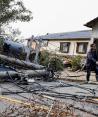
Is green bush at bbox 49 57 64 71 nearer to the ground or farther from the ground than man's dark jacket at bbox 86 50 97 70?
nearer to the ground

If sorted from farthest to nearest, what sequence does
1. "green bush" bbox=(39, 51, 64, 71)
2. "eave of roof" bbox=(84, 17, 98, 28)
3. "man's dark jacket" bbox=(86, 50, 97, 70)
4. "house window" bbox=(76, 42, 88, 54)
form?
"house window" bbox=(76, 42, 88, 54) → "eave of roof" bbox=(84, 17, 98, 28) → "green bush" bbox=(39, 51, 64, 71) → "man's dark jacket" bbox=(86, 50, 97, 70)

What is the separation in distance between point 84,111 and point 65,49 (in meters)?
30.6

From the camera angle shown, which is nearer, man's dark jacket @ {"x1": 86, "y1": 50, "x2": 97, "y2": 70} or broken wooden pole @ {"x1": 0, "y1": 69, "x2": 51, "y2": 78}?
broken wooden pole @ {"x1": 0, "y1": 69, "x2": 51, "y2": 78}

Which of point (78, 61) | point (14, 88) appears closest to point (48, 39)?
point (78, 61)

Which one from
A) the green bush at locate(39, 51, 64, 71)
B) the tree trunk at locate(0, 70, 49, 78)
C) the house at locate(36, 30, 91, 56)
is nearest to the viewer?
the tree trunk at locate(0, 70, 49, 78)

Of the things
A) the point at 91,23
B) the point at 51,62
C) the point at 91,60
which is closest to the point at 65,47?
the point at 91,23

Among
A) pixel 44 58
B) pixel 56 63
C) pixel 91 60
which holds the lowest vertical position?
pixel 56 63

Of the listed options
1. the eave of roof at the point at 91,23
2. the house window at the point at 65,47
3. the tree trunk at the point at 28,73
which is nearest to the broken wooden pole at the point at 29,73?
the tree trunk at the point at 28,73

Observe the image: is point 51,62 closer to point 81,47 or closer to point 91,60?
point 91,60

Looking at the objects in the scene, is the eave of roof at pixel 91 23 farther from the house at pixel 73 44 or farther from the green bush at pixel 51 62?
the house at pixel 73 44

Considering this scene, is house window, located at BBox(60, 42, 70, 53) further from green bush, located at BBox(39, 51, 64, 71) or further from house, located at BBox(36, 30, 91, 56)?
green bush, located at BBox(39, 51, 64, 71)

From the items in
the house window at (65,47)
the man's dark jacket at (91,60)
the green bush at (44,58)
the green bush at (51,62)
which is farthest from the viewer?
the house window at (65,47)

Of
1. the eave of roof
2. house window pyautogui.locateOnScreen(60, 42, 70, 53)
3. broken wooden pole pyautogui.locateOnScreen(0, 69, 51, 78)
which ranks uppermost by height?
the eave of roof

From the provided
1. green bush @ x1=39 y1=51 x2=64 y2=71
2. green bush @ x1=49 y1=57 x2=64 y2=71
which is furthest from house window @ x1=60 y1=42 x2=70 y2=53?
green bush @ x1=49 y1=57 x2=64 y2=71
